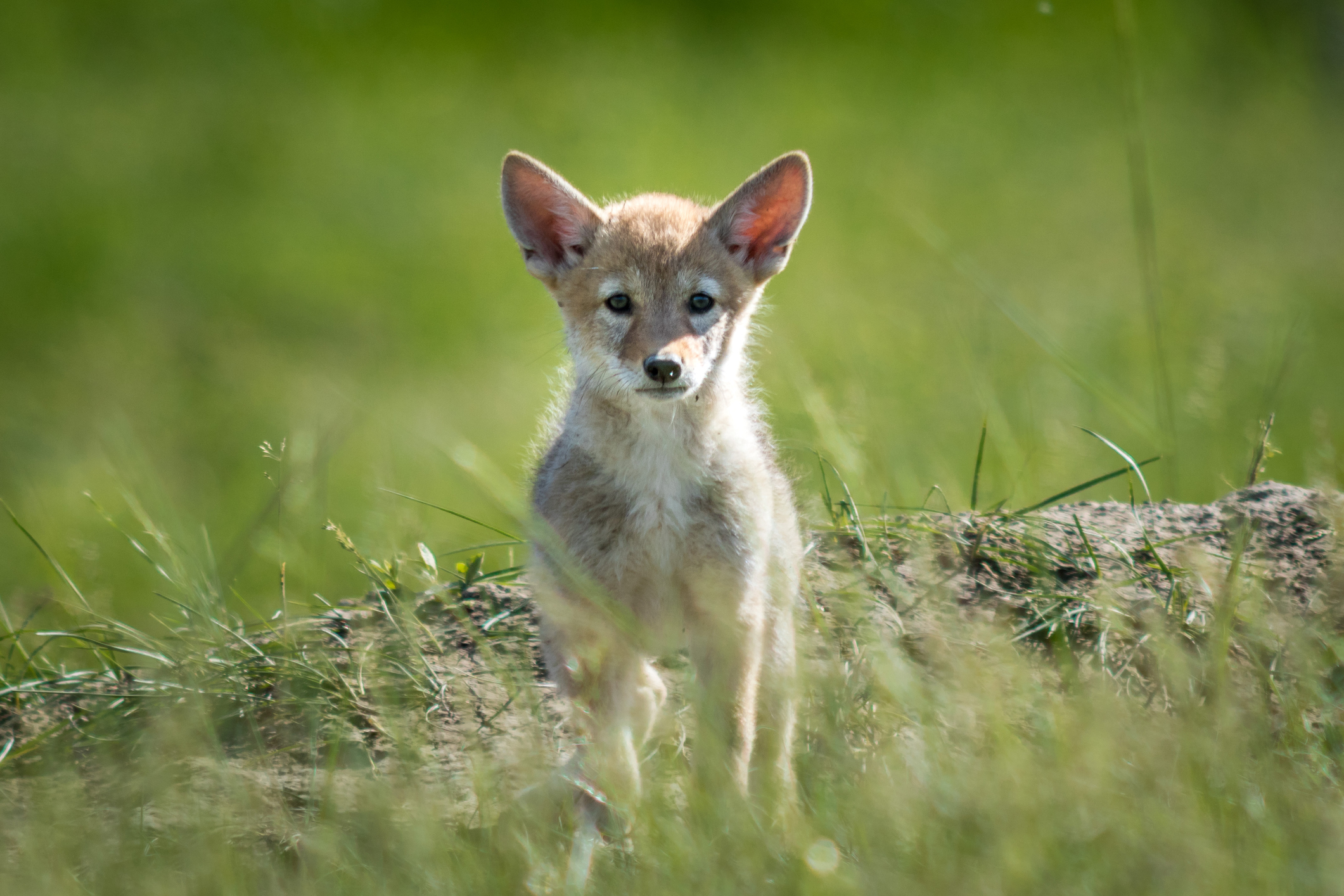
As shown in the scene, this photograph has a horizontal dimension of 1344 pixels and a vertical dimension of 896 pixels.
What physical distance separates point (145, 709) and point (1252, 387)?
720 cm

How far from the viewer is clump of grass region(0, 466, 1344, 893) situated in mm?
2092

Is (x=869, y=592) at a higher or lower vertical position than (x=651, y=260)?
lower

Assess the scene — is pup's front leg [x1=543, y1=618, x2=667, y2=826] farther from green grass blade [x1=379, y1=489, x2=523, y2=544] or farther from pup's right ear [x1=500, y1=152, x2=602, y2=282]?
pup's right ear [x1=500, y1=152, x2=602, y2=282]

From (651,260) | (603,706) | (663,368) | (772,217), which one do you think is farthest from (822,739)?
(772,217)

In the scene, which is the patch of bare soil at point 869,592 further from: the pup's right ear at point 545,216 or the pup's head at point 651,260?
the pup's right ear at point 545,216

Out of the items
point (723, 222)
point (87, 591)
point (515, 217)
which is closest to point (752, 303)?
point (723, 222)

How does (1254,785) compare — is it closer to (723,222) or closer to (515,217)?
(723,222)

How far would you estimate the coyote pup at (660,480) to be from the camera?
125 inches

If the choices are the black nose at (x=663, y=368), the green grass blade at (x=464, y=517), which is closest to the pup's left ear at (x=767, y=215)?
the black nose at (x=663, y=368)

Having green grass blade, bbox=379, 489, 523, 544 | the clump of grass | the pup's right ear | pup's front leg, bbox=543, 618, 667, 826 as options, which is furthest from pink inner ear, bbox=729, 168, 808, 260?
pup's front leg, bbox=543, 618, 667, 826

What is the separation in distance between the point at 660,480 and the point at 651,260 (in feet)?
2.49

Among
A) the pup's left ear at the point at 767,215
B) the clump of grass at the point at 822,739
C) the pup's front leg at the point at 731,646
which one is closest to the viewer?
the clump of grass at the point at 822,739

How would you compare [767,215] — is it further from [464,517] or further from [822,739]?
[822,739]

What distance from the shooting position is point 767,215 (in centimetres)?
371
